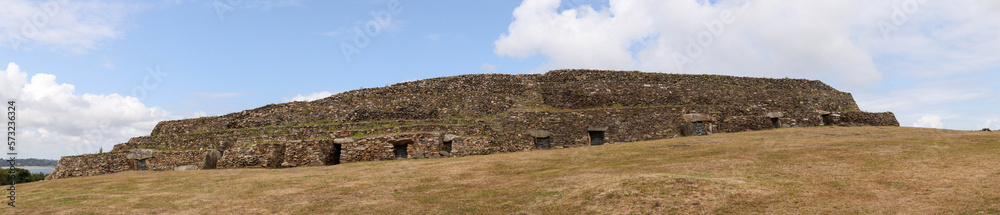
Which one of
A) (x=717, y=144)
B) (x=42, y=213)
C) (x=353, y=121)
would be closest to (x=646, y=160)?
(x=717, y=144)

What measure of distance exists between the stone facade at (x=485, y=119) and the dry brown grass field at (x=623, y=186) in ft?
11.1

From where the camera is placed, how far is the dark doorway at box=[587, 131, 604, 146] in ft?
85.0

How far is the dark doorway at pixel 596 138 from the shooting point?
85.0 feet

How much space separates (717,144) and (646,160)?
5.34 m

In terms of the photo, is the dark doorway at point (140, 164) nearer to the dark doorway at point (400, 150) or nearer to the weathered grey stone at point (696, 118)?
the dark doorway at point (400, 150)

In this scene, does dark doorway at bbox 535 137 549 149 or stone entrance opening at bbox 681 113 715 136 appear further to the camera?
stone entrance opening at bbox 681 113 715 136

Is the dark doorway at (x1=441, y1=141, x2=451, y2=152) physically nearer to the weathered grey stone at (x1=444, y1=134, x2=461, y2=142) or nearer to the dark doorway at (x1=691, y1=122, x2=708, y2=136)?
the weathered grey stone at (x1=444, y1=134, x2=461, y2=142)

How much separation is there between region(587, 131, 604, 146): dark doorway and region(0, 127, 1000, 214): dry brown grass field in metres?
6.69

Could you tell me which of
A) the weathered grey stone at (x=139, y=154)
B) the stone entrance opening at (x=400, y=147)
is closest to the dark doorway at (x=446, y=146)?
the stone entrance opening at (x=400, y=147)

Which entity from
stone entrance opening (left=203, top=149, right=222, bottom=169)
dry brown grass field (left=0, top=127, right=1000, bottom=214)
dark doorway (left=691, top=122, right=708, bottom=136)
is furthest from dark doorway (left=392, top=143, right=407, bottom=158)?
dark doorway (left=691, top=122, right=708, bottom=136)

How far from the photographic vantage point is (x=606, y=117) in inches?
1040

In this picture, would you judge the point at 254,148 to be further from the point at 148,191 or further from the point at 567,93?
the point at 567,93

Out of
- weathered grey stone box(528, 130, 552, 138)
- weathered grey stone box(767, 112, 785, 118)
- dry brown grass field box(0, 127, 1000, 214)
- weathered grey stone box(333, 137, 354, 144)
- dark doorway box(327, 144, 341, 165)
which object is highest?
weathered grey stone box(767, 112, 785, 118)

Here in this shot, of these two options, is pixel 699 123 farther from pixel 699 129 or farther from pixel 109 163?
pixel 109 163
